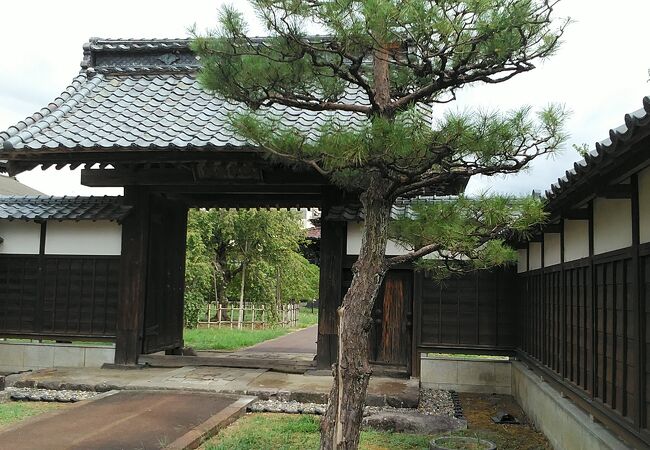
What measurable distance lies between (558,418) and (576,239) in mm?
1967

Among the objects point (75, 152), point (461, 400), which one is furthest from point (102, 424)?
point (461, 400)

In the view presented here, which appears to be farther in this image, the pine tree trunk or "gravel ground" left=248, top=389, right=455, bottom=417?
"gravel ground" left=248, top=389, right=455, bottom=417

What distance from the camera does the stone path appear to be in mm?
6109

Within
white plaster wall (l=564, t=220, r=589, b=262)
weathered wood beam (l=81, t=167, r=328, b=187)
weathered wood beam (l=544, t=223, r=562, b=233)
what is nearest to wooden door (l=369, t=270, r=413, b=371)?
weathered wood beam (l=81, t=167, r=328, b=187)

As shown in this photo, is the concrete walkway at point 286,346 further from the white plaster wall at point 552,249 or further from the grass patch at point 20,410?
the white plaster wall at point 552,249

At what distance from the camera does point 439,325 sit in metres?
10.2

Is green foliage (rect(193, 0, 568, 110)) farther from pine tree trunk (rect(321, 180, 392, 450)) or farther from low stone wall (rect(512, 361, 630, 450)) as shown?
low stone wall (rect(512, 361, 630, 450))

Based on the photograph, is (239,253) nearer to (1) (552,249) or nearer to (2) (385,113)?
(1) (552,249)

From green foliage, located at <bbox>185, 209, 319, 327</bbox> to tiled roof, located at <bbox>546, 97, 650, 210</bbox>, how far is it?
17450 mm

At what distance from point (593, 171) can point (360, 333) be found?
2123 mm

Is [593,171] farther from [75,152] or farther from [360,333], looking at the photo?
[75,152]

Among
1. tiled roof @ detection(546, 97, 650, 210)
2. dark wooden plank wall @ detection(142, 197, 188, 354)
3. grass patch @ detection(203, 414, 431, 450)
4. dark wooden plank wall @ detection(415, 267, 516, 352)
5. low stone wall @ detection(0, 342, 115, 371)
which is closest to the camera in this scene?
tiled roof @ detection(546, 97, 650, 210)

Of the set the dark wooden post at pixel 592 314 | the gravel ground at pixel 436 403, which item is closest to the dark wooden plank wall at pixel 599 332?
the dark wooden post at pixel 592 314

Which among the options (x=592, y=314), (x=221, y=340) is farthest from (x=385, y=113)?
(x=221, y=340)
